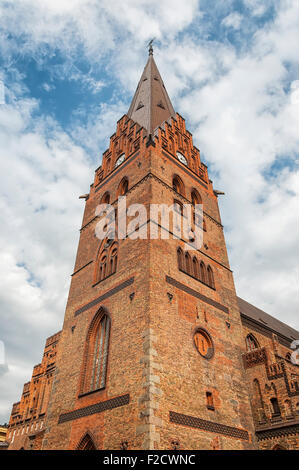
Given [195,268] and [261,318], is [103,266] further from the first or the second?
[261,318]

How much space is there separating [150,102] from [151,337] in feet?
64.8

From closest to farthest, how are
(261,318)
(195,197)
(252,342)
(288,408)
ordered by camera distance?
(288,408) → (195,197) → (252,342) → (261,318)

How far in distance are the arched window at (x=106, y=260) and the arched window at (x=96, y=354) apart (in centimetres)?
203

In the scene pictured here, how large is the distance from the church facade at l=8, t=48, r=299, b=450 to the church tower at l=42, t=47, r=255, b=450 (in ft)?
0.17

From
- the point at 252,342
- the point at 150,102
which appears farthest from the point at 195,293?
the point at 150,102

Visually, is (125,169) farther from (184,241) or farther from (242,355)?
(242,355)

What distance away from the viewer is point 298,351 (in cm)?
2783

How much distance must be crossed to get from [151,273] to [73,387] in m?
5.95

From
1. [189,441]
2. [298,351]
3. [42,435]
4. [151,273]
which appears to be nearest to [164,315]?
[151,273]

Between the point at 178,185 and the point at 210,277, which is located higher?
the point at 178,185

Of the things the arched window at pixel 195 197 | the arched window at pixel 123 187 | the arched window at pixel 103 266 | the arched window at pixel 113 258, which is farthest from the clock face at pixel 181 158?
the arched window at pixel 103 266

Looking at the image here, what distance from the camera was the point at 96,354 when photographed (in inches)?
591

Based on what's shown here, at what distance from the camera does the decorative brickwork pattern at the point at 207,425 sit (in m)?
11.6

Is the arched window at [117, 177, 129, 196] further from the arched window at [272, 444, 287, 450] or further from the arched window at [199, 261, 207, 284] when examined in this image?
the arched window at [272, 444, 287, 450]
